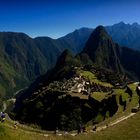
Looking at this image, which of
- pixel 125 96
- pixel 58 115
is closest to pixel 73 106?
pixel 58 115

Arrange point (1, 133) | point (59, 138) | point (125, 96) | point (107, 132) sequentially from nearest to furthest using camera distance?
point (1, 133)
point (59, 138)
point (107, 132)
point (125, 96)

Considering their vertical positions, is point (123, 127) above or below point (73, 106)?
above

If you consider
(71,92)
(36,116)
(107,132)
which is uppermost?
(107,132)

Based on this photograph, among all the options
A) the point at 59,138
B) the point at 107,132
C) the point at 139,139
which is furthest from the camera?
the point at 107,132

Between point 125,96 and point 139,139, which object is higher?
point 139,139

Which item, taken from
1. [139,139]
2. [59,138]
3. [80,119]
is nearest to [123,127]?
[139,139]

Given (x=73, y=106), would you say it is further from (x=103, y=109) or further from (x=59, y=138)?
(x=59, y=138)

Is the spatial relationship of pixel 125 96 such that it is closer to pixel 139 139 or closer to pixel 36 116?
pixel 36 116

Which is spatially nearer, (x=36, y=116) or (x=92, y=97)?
(x=92, y=97)

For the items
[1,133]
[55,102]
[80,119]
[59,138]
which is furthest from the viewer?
[55,102]
